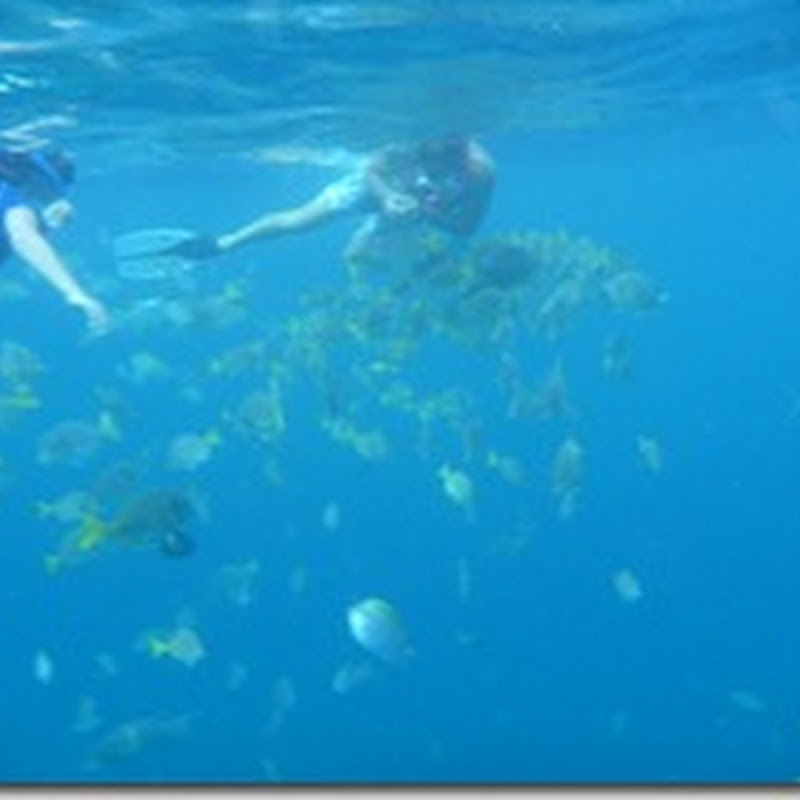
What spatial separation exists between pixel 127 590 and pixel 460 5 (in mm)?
40732

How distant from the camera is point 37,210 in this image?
1109cm

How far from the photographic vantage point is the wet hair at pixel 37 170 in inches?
430

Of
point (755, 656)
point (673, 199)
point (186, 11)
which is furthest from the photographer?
point (673, 199)

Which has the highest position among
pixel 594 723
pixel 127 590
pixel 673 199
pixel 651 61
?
pixel 673 199

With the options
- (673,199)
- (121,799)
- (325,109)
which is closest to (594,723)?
(325,109)

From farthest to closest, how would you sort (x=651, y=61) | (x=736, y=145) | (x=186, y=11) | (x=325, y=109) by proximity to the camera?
(x=736, y=145) → (x=325, y=109) → (x=651, y=61) → (x=186, y=11)

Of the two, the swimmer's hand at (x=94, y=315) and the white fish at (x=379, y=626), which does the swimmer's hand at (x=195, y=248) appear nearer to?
the white fish at (x=379, y=626)

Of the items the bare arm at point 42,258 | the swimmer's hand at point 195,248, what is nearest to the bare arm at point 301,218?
the swimmer's hand at point 195,248

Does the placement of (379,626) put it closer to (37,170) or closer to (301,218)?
(37,170)

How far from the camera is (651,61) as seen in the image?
22.9m

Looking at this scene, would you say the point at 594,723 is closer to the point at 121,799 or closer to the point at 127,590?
the point at 121,799

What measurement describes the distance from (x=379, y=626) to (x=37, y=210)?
5253mm

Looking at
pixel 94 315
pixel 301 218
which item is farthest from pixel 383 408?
pixel 94 315

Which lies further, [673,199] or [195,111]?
[673,199]
